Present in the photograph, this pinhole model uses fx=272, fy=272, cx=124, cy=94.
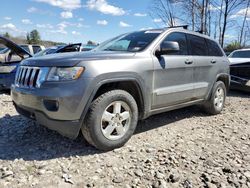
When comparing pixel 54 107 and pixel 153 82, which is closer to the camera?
pixel 54 107

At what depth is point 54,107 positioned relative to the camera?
3238mm

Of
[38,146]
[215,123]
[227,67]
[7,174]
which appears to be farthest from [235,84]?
[7,174]

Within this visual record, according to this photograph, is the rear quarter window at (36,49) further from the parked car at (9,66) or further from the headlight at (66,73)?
the headlight at (66,73)

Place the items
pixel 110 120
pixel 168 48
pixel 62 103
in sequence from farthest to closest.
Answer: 1. pixel 168 48
2. pixel 110 120
3. pixel 62 103

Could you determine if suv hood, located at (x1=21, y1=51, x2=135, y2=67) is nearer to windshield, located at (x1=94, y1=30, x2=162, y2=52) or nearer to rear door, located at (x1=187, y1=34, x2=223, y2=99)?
windshield, located at (x1=94, y1=30, x2=162, y2=52)

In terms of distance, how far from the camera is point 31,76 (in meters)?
3.50

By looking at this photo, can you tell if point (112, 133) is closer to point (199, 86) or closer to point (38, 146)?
point (38, 146)

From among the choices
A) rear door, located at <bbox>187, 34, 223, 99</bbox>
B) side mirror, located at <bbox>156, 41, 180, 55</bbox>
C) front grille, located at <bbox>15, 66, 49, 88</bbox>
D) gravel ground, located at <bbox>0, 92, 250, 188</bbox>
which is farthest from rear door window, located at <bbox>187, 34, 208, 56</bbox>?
front grille, located at <bbox>15, 66, 49, 88</bbox>

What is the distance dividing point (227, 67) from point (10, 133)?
4543 mm

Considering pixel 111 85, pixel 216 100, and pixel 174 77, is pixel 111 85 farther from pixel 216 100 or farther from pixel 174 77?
pixel 216 100

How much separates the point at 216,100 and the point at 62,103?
12.1 feet

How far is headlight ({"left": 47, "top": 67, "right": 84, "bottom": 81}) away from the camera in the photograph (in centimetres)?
321

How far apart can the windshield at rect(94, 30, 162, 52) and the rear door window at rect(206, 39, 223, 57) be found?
1.62 metres

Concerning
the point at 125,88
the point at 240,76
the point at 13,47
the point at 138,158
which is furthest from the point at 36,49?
the point at 138,158
